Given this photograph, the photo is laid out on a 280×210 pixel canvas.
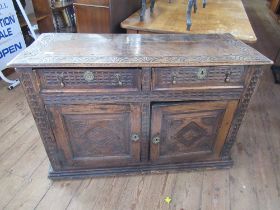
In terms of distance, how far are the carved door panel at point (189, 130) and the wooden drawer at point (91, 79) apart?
0.21 meters

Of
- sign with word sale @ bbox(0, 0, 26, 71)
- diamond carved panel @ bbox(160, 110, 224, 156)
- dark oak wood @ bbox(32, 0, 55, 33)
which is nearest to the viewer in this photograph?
diamond carved panel @ bbox(160, 110, 224, 156)

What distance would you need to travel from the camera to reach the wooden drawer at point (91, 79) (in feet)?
3.35

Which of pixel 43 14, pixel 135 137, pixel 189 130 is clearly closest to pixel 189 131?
pixel 189 130

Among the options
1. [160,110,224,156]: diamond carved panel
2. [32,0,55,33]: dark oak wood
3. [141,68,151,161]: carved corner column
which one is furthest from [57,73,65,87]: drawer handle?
[32,0,55,33]: dark oak wood

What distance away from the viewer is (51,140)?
1.25 metres

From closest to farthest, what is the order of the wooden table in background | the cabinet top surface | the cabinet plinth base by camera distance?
the cabinet top surface < the cabinet plinth base < the wooden table in background

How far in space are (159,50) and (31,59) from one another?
2.05ft

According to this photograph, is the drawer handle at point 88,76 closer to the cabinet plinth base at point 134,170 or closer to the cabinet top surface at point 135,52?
the cabinet top surface at point 135,52

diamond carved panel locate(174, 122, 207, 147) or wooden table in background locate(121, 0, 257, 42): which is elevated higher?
wooden table in background locate(121, 0, 257, 42)

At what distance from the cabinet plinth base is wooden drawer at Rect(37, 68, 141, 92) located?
2.05 ft

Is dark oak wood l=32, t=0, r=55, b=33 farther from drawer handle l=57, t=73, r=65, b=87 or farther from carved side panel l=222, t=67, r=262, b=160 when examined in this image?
carved side panel l=222, t=67, r=262, b=160

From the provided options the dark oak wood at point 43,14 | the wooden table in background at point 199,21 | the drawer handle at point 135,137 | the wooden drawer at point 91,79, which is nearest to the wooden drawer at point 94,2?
the wooden table in background at point 199,21

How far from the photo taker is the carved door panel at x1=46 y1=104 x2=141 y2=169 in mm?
1157

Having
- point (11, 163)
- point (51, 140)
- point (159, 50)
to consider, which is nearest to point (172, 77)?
point (159, 50)
